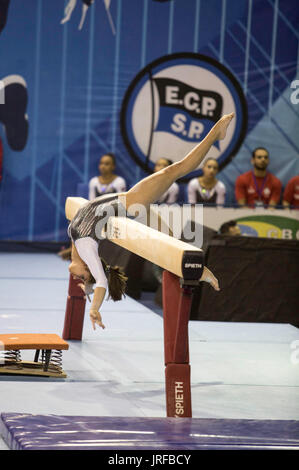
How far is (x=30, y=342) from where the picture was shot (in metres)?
4.50

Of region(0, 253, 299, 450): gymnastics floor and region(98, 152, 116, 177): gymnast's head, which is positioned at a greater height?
region(98, 152, 116, 177): gymnast's head

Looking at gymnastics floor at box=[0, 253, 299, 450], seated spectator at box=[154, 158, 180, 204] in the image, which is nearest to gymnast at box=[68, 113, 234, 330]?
gymnastics floor at box=[0, 253, 299, 450]

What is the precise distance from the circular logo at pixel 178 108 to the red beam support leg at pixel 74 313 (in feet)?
24.6

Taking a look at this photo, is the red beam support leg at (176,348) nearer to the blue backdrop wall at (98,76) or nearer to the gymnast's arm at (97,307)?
the gymnast's arm at (97,307)

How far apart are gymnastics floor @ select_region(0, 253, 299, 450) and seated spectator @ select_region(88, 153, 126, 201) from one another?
4.64m

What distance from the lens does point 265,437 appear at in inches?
126

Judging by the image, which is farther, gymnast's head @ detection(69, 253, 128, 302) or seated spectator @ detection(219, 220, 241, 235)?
seated spectator @ detection(219, 220, 241, 235)

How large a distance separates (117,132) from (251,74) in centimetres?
261

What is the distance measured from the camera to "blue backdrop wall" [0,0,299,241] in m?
12.4

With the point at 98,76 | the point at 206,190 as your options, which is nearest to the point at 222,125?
the point at 206,190

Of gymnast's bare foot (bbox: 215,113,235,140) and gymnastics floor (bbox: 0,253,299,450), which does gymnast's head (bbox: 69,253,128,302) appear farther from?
gymnast's bare foot (bbox: 215,113,235,140)

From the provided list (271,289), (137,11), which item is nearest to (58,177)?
(137,11)

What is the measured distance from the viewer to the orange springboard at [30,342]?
4465mm
